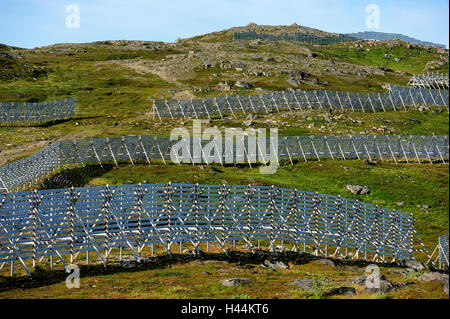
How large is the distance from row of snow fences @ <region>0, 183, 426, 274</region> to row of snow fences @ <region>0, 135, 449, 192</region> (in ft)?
54.5

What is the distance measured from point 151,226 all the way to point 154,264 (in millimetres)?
3201

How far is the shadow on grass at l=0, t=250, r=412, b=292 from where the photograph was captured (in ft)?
79.3

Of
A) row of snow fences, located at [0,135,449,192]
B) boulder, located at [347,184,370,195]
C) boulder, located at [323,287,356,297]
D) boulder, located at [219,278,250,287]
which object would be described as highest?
row of snow fences, located at [0,135,449,192]

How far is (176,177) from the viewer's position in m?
52.0

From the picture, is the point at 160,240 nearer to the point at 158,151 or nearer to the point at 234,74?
the point at 158,151

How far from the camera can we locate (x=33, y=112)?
86.8 metres

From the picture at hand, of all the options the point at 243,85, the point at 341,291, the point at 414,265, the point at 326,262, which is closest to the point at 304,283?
the point at 341,291

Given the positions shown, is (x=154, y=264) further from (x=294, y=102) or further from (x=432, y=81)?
(x=432, y=81)

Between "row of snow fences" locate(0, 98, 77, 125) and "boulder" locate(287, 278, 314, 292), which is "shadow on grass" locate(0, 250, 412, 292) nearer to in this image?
"boulder" locate(287, 278, 314, 292)

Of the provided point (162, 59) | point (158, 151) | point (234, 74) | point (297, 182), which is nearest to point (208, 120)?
point (158, 151)

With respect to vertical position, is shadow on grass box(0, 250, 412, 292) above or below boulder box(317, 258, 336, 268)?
above

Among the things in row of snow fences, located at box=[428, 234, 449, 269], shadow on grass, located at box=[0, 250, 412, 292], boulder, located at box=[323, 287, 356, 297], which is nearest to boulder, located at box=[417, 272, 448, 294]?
boulder, located at box=[323, 287, 356, 297]

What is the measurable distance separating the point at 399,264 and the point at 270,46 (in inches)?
6267

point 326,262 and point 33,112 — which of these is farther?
point 33,112
